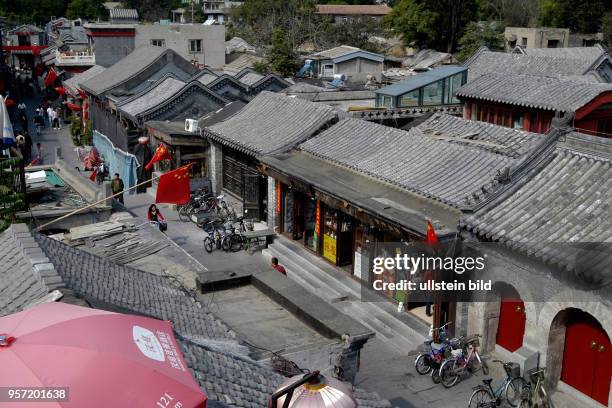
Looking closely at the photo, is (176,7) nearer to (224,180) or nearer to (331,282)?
(224,180)

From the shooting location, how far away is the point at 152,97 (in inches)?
1315

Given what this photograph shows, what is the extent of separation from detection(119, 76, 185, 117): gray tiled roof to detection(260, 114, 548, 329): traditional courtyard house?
11033mm

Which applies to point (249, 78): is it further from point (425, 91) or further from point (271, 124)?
point (271, 124)

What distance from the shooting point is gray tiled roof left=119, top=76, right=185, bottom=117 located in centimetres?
3227

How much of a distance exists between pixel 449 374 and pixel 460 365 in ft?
1.08

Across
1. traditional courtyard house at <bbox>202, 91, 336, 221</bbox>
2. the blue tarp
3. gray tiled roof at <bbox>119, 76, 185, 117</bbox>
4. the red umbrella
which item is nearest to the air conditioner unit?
traditional courtyard house at <bbox>202, 91, 336, 221</bbox>

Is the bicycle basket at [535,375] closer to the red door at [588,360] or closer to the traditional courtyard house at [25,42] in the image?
the red door at [588,360]

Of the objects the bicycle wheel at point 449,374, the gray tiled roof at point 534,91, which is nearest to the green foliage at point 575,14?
the gray tiled roof at point 534,91

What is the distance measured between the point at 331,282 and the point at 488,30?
5108cm

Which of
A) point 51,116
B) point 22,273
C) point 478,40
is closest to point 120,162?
point 51,116

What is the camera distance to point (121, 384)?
247 inches

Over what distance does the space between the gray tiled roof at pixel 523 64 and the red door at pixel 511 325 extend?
23.6m

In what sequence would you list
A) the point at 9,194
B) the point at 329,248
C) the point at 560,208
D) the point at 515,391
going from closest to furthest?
the point at 515,391 < the point at 560,208 < the point at 9,194 < the point at 329,248

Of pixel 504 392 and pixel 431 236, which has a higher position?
pixel 431 236
